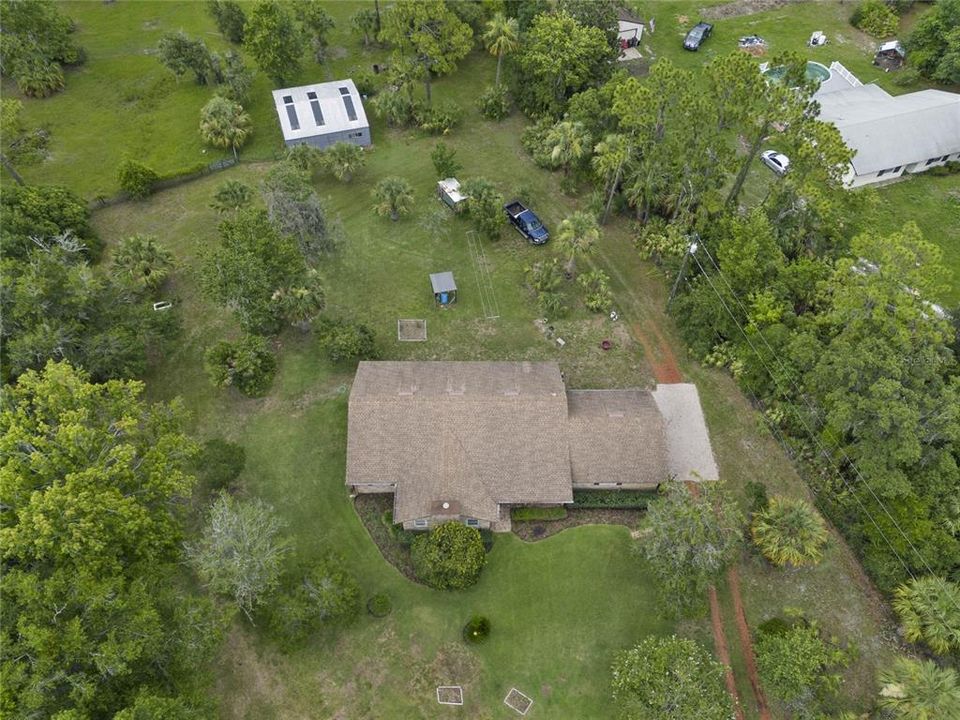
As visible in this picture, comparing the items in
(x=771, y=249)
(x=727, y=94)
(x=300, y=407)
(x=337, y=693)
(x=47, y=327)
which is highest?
(x=727, y=94)

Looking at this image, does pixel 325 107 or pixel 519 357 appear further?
pixel 325 107

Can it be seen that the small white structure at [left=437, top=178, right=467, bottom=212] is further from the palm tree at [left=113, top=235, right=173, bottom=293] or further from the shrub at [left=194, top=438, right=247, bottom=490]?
the shrub at [left=194, top=438, right=247, bottom=490]

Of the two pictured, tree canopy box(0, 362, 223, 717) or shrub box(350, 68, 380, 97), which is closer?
tree canopy box(0, 362, 223, 717)

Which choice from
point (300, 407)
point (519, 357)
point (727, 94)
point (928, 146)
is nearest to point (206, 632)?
point (300, 407)

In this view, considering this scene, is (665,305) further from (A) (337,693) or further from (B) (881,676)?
(A) (337,693)

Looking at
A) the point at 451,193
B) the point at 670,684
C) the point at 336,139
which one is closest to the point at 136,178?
the point at 336,139

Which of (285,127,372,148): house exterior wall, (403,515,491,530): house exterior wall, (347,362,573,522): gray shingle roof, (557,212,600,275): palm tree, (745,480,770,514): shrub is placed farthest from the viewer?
(285,127,372,148): house exterior wall

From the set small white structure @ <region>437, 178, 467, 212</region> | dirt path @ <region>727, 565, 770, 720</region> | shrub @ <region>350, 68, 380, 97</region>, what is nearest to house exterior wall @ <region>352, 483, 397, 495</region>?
dirt path @ <region>727, 565, 770, 720</region>
